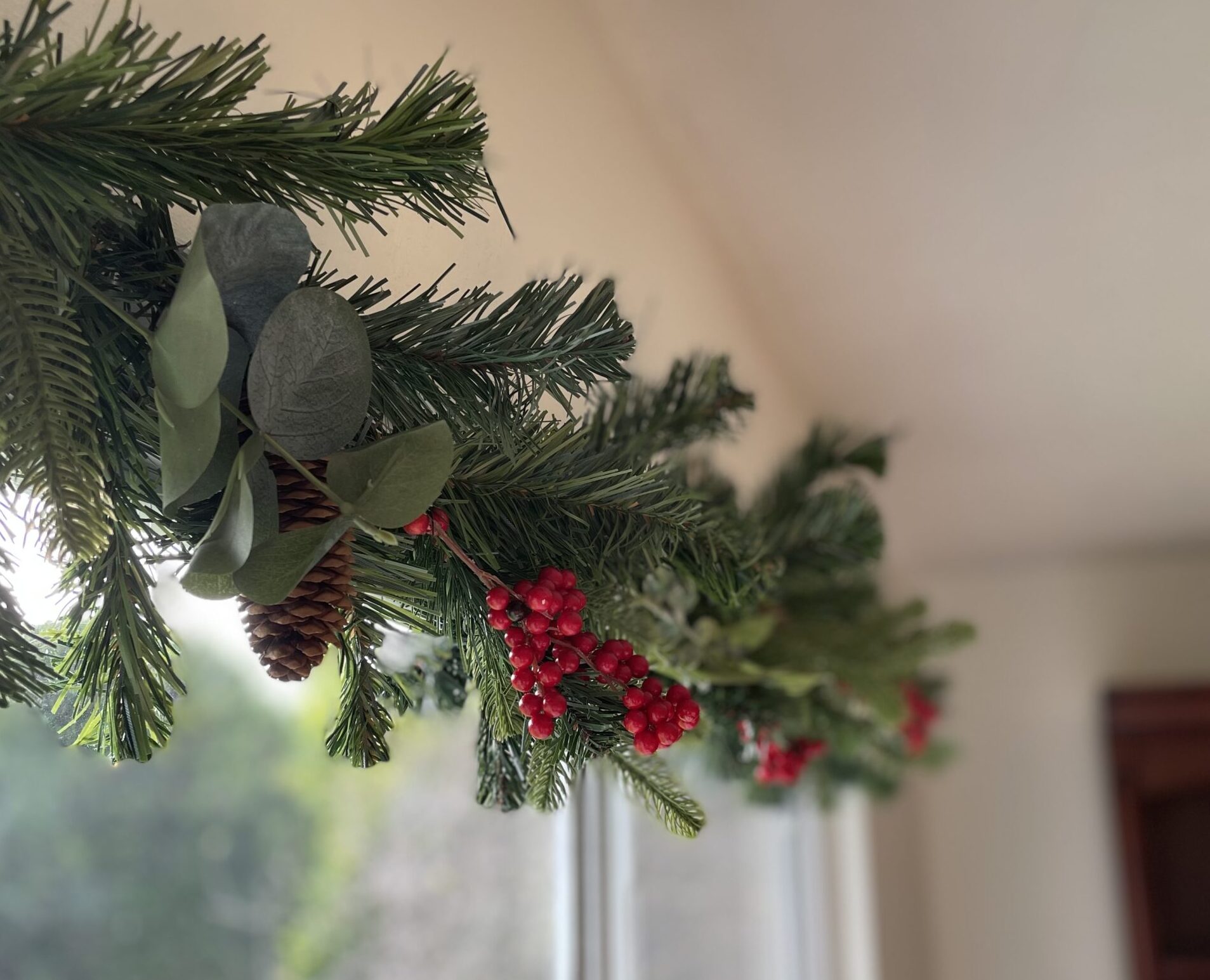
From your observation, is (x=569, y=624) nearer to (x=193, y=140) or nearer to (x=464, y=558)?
(x=464, y=558)

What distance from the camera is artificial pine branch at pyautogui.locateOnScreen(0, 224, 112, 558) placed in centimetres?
31

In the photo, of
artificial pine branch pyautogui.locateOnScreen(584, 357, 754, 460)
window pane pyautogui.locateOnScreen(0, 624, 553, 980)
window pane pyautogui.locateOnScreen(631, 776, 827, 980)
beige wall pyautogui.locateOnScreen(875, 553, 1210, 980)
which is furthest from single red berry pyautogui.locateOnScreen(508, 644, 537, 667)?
beige wall pyautogui.locateOnScreen(875, 553, 1210, 980)

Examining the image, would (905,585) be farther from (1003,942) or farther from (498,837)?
(498,837)

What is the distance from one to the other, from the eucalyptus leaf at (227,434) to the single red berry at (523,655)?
5.3 inches

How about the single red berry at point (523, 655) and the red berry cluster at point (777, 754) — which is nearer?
the single red berry at point (523, 655)

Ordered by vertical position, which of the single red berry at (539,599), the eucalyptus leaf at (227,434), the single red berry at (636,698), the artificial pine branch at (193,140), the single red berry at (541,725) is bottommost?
the single red berry at (541,725)

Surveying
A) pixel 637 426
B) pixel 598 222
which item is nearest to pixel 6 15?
pixel 637 426

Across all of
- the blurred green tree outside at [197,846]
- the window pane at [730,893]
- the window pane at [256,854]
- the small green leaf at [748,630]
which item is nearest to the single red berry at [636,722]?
the small green leaf at [748,630]

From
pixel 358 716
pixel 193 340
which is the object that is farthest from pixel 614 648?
pixel 193 340

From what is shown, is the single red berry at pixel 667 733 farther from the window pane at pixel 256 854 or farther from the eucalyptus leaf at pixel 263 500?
the window pane at pixel 256 854

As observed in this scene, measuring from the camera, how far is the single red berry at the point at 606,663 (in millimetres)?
442

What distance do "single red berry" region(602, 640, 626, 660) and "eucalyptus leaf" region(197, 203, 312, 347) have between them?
0.19m

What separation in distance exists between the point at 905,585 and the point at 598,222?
1.79 metres

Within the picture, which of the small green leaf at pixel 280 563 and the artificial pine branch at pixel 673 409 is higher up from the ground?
the artificial pine branch at pixel 673 409
